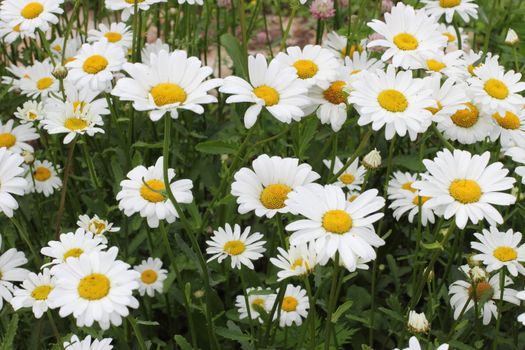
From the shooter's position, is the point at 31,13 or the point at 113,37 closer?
the point at 31,13

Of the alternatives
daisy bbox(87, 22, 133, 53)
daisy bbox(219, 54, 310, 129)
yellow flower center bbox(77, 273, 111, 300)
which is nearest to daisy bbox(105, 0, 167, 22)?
daisy bbox(87, 22, 133, 53)

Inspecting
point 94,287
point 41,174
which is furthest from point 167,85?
point 41,174


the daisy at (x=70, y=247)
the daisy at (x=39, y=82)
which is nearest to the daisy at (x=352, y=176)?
the daisy at (x=70, y=247)

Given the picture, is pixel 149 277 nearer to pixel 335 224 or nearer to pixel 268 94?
pixel 268 94

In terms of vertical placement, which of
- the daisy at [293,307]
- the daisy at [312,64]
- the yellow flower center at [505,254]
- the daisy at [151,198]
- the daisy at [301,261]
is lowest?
the daisy at [293,307]

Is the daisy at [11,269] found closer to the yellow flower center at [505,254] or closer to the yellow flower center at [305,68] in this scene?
the yellow flower center at [305,68]

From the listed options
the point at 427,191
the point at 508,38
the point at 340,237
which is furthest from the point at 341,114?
the point at 508,38

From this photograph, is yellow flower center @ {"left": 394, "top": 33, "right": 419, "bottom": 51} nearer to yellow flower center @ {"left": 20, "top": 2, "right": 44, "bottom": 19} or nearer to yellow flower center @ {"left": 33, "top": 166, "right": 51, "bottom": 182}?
yellow flower center @ {"left": 20, "top": 2, "right": 44, "bottom": 19}

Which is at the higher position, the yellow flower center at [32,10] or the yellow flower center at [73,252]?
the yellow flower center at [32,10]
